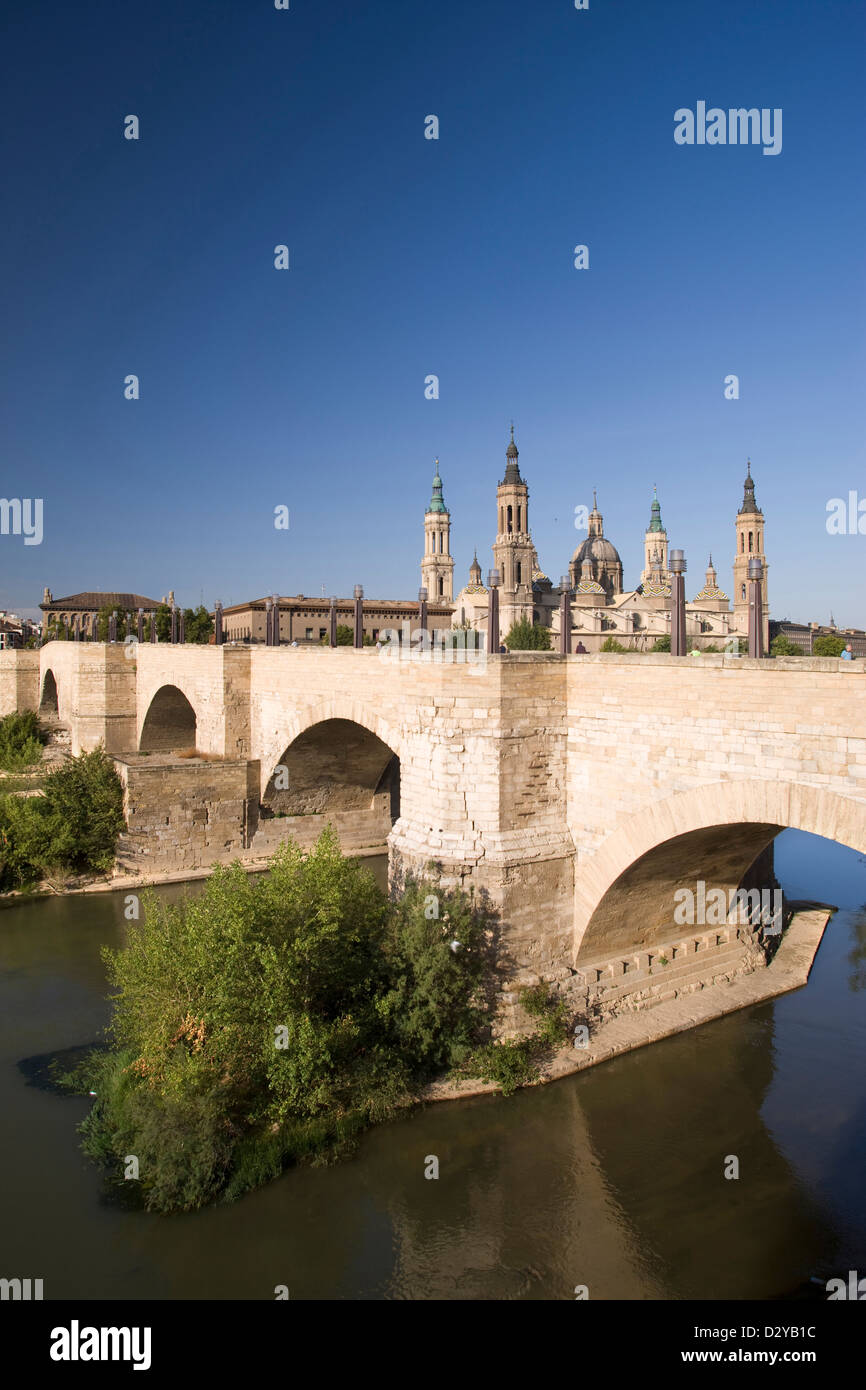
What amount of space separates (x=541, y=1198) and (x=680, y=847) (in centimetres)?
417

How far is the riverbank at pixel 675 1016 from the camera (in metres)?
10.7

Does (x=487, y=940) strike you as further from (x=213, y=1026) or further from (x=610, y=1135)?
(x=213, y=1026)

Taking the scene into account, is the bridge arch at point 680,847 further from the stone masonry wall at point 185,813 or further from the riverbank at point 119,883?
the stone masonry wall at point 185,813

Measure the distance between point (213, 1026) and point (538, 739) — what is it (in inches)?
206

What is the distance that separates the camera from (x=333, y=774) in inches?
822

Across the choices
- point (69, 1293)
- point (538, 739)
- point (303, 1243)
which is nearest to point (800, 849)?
point (538, 739)

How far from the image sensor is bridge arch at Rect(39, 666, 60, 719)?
44.4m

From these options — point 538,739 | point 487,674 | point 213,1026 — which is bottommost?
point 213,1026

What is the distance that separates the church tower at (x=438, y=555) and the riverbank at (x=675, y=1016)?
7068 cm

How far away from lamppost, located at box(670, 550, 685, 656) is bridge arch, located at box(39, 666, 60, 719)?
39.1m

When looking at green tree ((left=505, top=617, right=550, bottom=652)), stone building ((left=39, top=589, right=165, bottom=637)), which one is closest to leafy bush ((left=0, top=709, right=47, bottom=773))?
green tree ((left=505, top=617, right=550, bottom=652))

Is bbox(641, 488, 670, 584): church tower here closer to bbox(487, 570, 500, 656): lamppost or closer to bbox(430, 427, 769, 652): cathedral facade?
bbox(430, 427, 769, 652): cathedral facade
